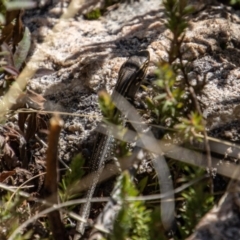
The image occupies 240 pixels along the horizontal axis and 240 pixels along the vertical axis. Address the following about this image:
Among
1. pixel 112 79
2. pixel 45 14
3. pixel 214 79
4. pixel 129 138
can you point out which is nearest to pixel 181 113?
pixel 129 138

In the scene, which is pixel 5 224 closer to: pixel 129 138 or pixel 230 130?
pixel 129 138

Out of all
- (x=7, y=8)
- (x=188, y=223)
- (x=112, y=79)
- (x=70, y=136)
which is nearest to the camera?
Answer: (x=188, y=223)

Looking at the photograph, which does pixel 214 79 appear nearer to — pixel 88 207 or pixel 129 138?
pixel 129 138

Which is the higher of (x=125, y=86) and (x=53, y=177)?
(x=53, y=177)

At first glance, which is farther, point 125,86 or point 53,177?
point 125,86

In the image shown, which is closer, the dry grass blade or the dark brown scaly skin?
the dry grass blade

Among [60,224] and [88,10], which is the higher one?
[88,10]

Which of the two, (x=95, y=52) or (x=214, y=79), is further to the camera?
(x=95, y=52)

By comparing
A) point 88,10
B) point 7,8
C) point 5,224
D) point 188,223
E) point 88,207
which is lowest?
point 88,207

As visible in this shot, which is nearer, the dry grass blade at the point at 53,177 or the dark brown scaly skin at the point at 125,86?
the dry grass blade at the point at 53,177

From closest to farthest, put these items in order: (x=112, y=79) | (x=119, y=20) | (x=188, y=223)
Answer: (x=188, y=223)
(x=112, y=79)
(x=119, y=20)
